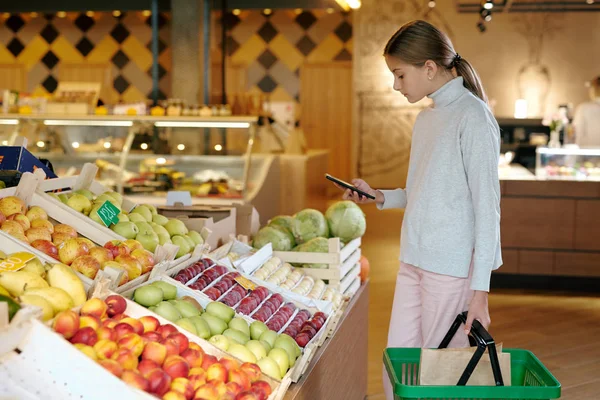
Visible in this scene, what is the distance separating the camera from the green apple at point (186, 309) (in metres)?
2.19

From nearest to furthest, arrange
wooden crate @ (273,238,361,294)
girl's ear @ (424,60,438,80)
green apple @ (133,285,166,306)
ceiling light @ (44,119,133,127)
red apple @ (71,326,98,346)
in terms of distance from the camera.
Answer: red apple @ (71,326,98,346), green apple @ (133,285,166,306), girl's ear @ (424,60,438,80), wooden crate @ (273,238,361,294), ceiling light @ (44,119,133,127)

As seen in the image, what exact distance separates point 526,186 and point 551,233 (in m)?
0.46

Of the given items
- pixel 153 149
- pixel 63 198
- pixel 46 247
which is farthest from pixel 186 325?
pixel 153 149

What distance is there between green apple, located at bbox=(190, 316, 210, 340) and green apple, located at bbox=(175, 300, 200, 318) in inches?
1.9

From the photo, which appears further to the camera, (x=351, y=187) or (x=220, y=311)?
(x=351, y=187)

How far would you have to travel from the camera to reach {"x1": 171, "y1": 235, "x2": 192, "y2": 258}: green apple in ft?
9.57

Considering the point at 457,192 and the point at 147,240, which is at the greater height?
the point at 457,192

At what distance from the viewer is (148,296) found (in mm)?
2174

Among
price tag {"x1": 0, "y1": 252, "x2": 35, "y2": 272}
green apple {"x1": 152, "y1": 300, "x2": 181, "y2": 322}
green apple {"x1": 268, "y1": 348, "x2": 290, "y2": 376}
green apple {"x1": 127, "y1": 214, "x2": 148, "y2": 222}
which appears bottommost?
green apple {"x1": 268, "y1": 348, "x2": 290, "y2": 376}

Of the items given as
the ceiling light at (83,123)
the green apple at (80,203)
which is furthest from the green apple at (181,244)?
the ceiling light at (83,123)

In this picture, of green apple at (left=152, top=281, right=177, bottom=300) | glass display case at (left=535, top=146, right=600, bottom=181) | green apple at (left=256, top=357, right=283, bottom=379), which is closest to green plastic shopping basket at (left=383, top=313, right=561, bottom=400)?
green apple at (left=256, top=357, right=283, bottom=379)

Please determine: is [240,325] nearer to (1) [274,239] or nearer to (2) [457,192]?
(2) [457,192]

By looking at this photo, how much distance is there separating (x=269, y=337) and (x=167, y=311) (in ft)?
1.12

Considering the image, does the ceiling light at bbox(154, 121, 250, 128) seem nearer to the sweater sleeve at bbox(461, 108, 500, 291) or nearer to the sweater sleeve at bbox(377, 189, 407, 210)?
the sweater sleeve at bbox(377, 189, 407, 210)
